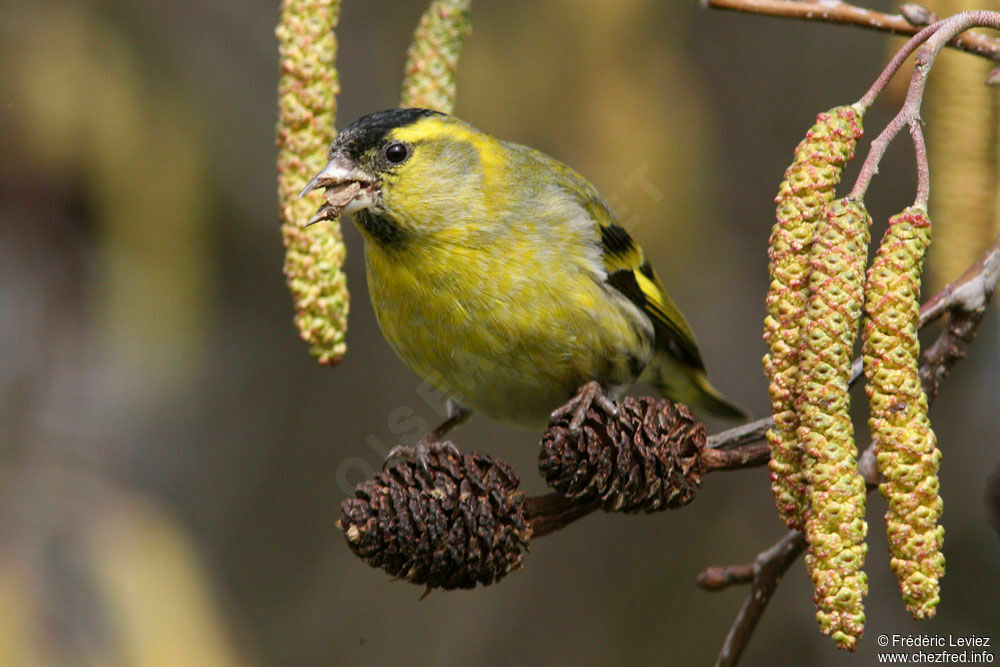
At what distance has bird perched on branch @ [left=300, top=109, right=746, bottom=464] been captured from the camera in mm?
2203

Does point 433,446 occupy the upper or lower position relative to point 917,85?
lower

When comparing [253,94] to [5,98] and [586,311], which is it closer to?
[5,98]

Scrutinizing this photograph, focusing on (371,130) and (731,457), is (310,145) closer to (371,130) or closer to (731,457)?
(371,130)

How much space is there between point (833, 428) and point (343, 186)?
1.17m

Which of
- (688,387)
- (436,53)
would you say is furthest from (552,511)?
(688,387)

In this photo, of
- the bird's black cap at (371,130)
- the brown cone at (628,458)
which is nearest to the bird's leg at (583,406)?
the brown cone at (628,458)

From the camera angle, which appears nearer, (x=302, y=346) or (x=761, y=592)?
(x=761, y=592)

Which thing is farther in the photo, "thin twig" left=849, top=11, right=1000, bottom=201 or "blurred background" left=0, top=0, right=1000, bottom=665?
"blurred background" left=0, top=0, right=1000, bottom=665

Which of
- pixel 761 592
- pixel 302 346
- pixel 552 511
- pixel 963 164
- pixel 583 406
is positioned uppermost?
pixel 963 164

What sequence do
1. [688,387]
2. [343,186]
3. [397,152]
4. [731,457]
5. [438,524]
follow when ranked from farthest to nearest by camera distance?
[688,387], [397,152], [343,186], [731,457], [438,524]

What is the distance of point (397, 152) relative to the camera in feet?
7.27

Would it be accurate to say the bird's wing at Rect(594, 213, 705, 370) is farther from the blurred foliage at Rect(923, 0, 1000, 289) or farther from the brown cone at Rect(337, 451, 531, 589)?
the brown cone at Rect(337, 451, 531, 589)

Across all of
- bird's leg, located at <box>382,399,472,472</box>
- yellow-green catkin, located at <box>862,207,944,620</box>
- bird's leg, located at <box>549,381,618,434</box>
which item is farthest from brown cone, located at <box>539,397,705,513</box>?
yellow-green catkin, located at <box>862,207,944,620</box>

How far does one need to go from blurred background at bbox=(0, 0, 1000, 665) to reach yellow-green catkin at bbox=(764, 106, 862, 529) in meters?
0.52
